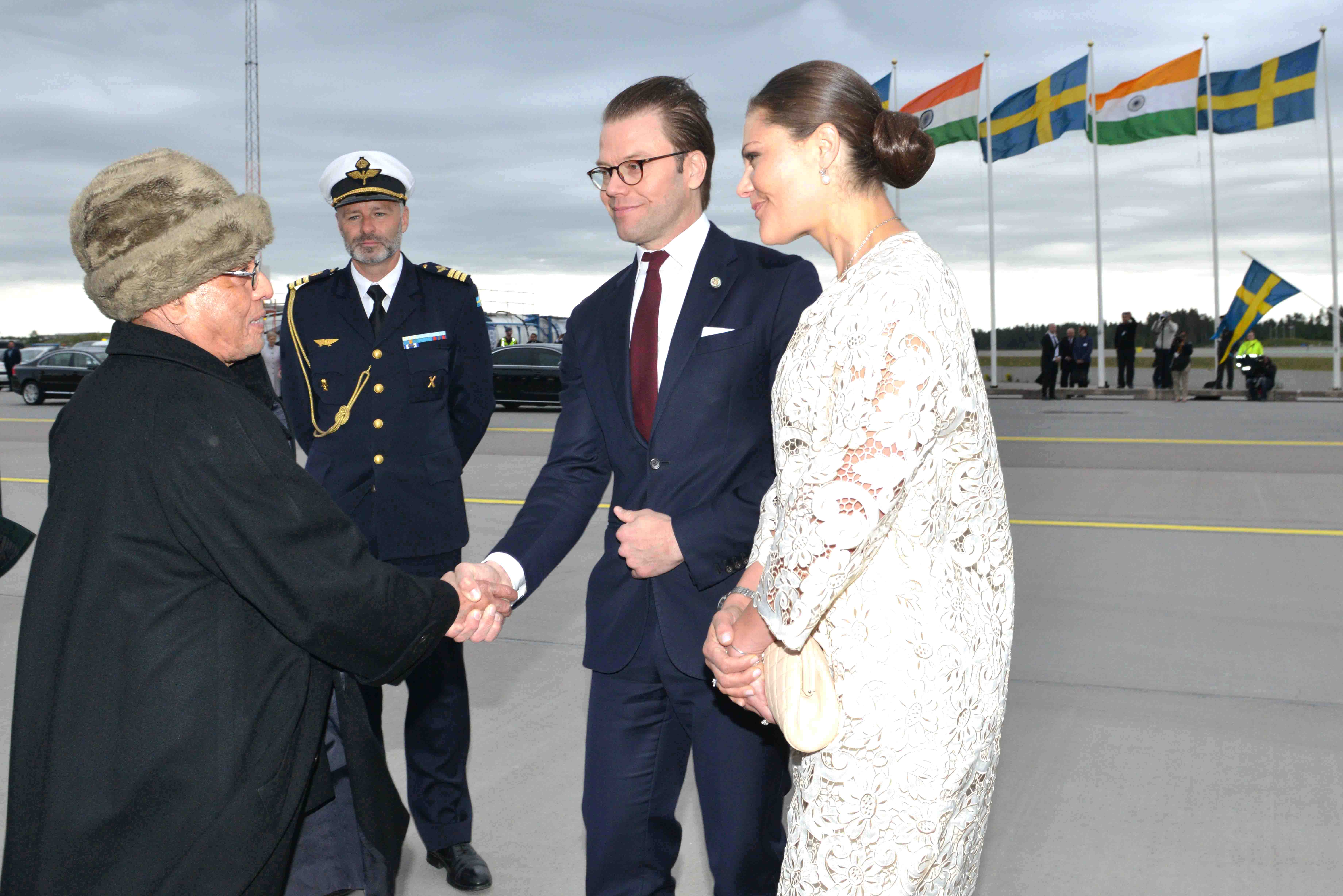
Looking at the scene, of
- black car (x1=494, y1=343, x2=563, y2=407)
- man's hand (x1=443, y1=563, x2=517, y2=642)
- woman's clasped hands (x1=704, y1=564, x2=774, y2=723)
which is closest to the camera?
woman's clasped hands (x1=704, y1=564, x2=774, y2=723)

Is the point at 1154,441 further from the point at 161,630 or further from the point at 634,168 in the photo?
the point at 161,630

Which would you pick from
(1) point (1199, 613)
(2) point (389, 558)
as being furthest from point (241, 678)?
(1) point (1199, 613)

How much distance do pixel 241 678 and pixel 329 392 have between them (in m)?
1.87

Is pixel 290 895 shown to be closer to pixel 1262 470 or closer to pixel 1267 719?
pixel 1267 719

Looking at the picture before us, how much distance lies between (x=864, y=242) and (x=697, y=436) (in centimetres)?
67

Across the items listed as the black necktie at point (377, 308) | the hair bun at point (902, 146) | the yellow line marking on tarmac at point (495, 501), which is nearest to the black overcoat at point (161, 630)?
the hair bun at point (902, 146)

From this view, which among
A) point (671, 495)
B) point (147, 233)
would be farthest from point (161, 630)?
point (671, 495)

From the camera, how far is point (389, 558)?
3.42 m

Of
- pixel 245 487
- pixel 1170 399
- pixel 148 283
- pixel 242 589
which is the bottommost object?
pixel 1170 399

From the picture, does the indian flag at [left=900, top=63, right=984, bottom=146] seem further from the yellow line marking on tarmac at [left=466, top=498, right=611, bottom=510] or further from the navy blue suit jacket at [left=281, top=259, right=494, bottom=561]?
the navy blue suit jacket at [left=281, top=259, right=494, bottom=561]

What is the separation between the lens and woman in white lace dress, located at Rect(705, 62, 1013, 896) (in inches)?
62.1

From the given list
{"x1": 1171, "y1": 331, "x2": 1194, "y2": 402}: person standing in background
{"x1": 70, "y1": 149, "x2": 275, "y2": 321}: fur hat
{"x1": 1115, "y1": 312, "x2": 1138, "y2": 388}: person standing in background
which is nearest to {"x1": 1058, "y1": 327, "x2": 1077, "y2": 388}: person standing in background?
{"x1": 1115, "y1": 312, "x2": 1138, "y2": 388}: person standing in background

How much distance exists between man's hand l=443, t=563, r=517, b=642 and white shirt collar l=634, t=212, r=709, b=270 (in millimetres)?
794

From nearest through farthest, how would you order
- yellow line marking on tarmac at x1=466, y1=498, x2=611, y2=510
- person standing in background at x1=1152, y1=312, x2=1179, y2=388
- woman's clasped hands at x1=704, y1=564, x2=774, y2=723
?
woman's clasped hands at x1=704, y1=564, x2=774, y2=723 < yellow line marking on tarmac at x1=466, y1=498, x2=611, y2=510 < person standing in background at x1=1152, y1=312, x2=1179, y2=388
